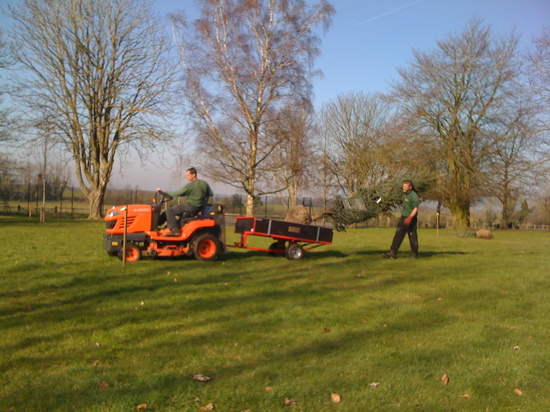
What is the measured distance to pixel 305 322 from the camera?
6457 millimetres

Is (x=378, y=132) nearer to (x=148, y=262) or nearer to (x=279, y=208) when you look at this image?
(x=279, y=208)

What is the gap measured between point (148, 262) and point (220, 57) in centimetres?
1770

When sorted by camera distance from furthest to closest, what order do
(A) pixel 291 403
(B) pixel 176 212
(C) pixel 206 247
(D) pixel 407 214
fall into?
1. (D) pixel 407 214
2. (C) pixel 206 247
3. (B) pixel 176 212
4. (A) pixel 291 403

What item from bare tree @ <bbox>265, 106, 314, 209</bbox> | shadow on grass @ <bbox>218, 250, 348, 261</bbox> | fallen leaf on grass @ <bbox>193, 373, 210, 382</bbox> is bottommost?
fallen leaf on grass @ <bbox>193, 373, 210, 382</bbox>

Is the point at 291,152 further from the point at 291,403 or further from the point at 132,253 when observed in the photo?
the point at 291,403

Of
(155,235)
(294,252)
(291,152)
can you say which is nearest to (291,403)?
(155,235)

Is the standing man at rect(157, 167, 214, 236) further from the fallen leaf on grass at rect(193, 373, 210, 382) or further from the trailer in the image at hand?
the fallen leaf on grass at rect(193, 373, 210, 382)

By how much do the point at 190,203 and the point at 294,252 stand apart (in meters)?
2.74

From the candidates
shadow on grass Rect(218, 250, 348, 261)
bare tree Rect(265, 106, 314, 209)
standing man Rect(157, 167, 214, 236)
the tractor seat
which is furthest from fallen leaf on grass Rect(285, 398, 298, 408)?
bare tree Rect(265, 106, 314, 209)

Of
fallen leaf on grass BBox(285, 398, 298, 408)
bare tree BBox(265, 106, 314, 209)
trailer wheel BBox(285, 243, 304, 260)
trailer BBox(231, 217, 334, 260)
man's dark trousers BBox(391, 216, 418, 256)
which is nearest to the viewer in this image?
fallen leaf on grass BBox(285, 398, 298, 408)

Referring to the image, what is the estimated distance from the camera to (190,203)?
10.9m

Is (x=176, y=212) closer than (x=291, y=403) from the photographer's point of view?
No

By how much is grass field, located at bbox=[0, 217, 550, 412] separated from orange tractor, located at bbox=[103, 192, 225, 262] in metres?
0.44

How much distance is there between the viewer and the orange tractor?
10500mm
